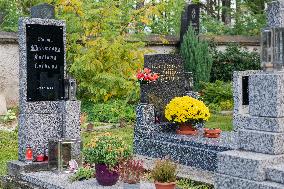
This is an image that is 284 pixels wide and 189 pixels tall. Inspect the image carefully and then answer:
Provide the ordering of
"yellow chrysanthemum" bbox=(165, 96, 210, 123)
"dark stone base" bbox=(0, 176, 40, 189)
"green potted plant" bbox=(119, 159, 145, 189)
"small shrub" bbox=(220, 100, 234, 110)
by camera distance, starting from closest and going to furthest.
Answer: "green potted plant" bbox=(119, 159, 145, 189) < "dark stone base" bbox=(0, 176, 40, 189) < "yellow chrysanthemum" bbox=(165, 96, 210, 123) < "small shrub" bbox=(220, 100, 234, 110)

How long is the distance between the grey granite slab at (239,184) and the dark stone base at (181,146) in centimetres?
237

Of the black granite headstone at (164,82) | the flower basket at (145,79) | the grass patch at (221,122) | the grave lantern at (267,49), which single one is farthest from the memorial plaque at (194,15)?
the grave lantern at (267,49)

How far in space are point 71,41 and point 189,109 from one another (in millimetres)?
7965

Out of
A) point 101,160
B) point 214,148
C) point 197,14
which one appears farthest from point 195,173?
point 197,14

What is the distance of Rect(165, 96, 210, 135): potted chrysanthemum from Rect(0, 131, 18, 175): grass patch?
10.8 ft

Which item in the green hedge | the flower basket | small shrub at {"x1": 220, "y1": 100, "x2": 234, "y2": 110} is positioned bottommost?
small shrub at {"x1": 220, "y1": 100, "x2": 234, "y2": 110}

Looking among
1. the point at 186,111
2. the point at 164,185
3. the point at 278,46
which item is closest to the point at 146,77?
the point at 186,111

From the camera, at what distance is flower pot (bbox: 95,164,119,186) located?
8695 millimetres

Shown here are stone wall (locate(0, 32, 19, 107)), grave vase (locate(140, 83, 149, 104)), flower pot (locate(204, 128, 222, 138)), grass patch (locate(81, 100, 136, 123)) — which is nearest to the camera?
flower pot (locate(204, 128, 222, 138))

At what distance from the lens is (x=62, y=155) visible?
9.91 metres

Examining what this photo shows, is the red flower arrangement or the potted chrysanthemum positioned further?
the red flower arrangement

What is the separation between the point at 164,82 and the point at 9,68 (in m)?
9.21

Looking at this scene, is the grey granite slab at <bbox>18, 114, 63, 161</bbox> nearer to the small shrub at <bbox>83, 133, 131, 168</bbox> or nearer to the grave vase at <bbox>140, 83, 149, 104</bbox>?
the small shrub at <bbox>83, 133, 131, 168</bbox>

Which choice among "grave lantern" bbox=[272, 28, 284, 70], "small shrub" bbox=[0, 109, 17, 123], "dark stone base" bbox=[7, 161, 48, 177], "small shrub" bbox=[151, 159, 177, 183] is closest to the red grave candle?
"dark stone base" bbox=[7, 161, 48, 177]
